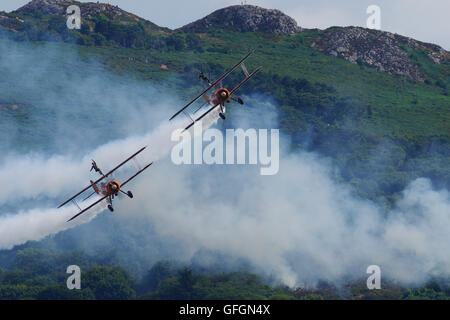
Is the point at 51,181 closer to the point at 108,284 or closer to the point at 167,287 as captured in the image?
the point at 108,284

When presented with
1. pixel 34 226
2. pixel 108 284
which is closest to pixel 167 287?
pixel 108 284

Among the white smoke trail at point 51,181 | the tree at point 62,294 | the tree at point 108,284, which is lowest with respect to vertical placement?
the tree at point 62,294

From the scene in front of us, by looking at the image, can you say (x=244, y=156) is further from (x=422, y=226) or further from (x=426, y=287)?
(x=426, y=287)

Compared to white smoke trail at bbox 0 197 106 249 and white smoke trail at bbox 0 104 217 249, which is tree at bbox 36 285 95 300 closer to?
white smoke trail at bbox 0 104 217 249

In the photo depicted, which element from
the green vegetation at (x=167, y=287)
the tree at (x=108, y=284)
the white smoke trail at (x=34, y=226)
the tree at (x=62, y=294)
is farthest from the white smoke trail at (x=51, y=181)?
the tree at (x=108, y=284)

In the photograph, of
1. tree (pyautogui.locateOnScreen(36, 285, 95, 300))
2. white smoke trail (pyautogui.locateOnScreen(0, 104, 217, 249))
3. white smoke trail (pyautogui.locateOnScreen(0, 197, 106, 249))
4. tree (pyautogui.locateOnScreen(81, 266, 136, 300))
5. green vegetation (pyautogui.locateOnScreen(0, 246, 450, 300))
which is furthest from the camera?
tree (pyautogui.locateOnScreen(81, 266, 136, 300))

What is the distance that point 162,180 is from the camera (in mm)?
131375

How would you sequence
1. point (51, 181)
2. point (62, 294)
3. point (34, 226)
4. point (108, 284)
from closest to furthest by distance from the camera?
point (34, 226) → point (62, 294) → point (51, 181) → point (108, 284)

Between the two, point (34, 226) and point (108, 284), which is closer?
point (34, 226)

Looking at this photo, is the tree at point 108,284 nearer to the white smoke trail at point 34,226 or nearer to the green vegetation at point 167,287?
the green vegetation at point 167,287

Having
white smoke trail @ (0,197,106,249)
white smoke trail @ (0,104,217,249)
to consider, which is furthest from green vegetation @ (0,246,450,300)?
white smoke trail @ (0,197,106,249)

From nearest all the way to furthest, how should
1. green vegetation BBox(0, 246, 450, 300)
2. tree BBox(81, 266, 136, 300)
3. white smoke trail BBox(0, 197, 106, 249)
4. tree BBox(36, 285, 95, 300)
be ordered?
white smoke trail BBox(0, 197, 106, 249)
green vegetation BBox(0, 246, 450, 300)
tree BBox(36, 285, 95, 300)
tree BBox(81, 266, 136, 300)

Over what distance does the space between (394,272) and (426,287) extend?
7.06m

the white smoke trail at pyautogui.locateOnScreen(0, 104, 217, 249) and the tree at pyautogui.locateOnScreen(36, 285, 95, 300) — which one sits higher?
the white smoke trail at pyautogui.locateOnScreen(0, 104, 217, 249)
